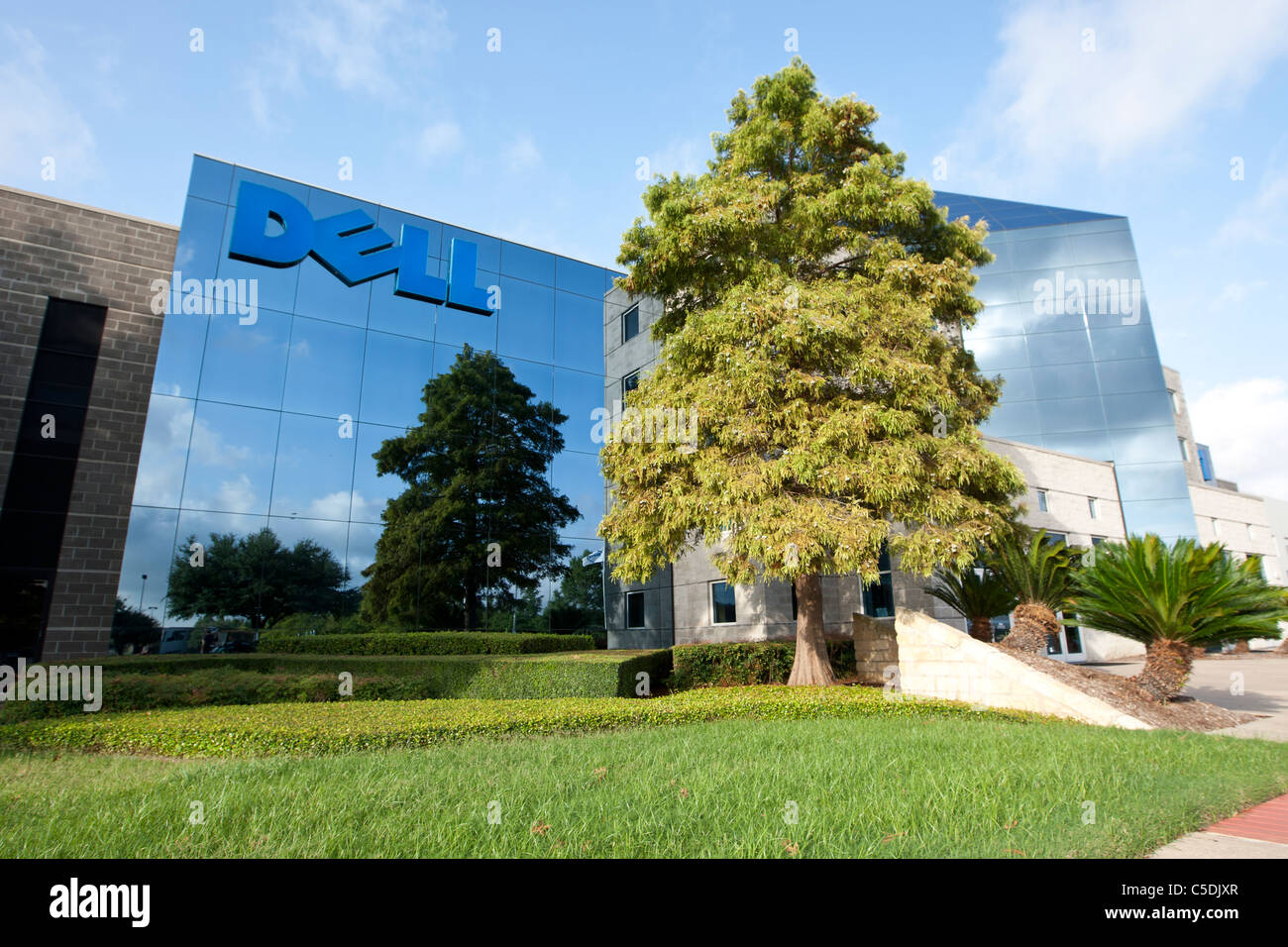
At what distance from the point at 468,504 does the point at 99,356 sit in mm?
9442

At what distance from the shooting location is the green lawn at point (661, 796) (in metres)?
3.96

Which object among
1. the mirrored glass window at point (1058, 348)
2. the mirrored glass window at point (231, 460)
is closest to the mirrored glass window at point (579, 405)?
the mirrored glass window at point (231, 460)

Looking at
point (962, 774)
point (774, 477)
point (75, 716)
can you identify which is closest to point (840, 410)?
point (774, 477)

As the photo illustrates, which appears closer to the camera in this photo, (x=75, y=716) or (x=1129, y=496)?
(x=75, y=716)

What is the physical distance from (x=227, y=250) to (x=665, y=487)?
44.7 ft

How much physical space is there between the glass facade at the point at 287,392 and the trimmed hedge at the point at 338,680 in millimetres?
3397

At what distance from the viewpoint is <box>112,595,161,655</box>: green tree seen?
14.9 meters

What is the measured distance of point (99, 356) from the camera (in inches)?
630

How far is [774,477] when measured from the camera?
11273 millimetres

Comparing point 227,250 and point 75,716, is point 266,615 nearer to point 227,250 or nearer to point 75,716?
point 75,716

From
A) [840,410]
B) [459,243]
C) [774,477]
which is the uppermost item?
[459,243]

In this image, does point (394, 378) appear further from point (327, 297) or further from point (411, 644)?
point (411, 644)

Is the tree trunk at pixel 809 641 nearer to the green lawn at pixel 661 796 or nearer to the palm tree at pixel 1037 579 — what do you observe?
the palm tree at pixel 1037 579

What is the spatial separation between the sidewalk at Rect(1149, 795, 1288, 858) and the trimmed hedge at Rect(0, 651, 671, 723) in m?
8.88
